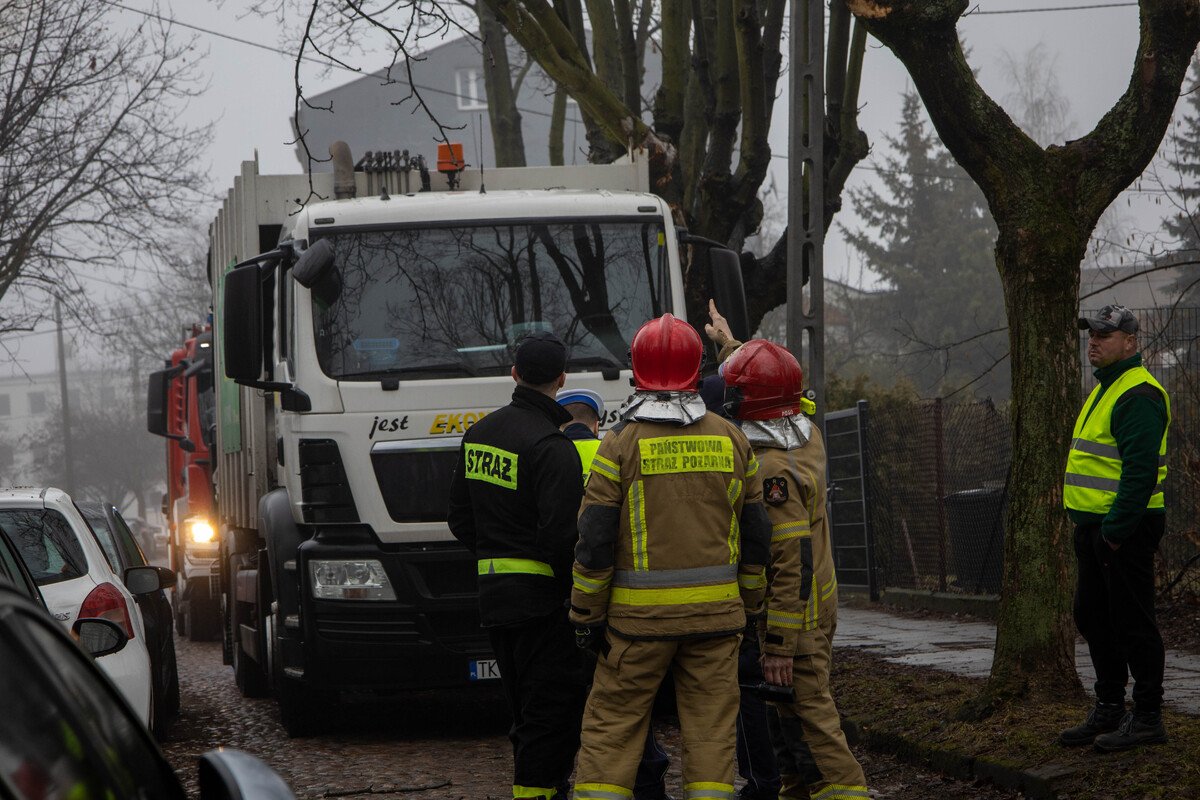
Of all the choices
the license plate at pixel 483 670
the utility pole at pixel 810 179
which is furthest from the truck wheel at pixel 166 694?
the utility pole at pixel 810 179

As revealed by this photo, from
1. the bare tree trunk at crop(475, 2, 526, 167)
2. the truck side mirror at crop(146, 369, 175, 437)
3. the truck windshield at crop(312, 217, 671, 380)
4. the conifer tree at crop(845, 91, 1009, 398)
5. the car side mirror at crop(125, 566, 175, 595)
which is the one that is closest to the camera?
the car side mirror at crop(125, 566, 175, 595)

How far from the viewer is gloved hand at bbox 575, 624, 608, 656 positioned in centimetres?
515

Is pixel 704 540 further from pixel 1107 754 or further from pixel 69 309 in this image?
pixel 69 309

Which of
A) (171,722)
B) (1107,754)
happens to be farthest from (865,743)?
(171,722)

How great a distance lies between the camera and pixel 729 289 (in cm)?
877

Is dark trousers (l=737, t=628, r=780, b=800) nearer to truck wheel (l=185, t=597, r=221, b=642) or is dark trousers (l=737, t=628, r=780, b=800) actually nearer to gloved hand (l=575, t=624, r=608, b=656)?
gloved hand (l=575, t=624, r=608, b=656)

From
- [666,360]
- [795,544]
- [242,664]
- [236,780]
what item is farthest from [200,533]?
[236,780]

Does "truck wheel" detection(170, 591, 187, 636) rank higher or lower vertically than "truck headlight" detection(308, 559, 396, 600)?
lower

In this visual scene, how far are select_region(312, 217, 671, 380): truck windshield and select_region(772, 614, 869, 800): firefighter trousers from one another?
10.3ft

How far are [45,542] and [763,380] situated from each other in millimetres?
3889

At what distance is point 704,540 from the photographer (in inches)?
200

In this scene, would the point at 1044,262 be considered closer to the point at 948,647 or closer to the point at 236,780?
the point at 948,647

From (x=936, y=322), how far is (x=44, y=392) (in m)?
75.7

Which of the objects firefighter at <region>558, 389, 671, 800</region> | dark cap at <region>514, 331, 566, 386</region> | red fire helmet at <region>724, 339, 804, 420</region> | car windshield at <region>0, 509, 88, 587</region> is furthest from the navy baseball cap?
car windshield at <region>0, 509, 88, 587</region>
